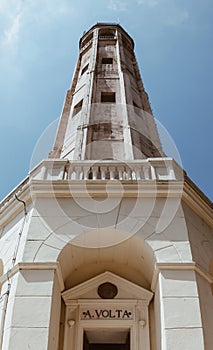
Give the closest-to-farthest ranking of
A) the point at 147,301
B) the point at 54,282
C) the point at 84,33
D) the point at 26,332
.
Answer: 1. the point at 26,332
2. the point at 54,282
3. the point at 147,301
4. the point at 84,33

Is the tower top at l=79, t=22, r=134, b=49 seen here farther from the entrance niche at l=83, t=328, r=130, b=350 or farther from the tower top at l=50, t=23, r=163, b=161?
the entrance niche at l=83, t=328, r=130, b=350

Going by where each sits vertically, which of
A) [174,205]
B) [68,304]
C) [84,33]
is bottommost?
[68,304]

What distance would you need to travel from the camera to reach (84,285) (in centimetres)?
945

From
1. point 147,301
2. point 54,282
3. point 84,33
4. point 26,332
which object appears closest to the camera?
point 26,332

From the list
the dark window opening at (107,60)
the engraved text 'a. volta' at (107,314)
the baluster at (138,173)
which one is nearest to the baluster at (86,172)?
the baluster at (138,173)

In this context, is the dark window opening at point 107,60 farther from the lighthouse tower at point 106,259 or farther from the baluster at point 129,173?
the baluster at point 129,173

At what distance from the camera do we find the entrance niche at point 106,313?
8.70 meters

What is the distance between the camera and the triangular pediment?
30.2ft

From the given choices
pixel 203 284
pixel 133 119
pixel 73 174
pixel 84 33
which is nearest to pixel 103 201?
pixel 73 174

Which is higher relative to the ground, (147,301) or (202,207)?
(202,207)

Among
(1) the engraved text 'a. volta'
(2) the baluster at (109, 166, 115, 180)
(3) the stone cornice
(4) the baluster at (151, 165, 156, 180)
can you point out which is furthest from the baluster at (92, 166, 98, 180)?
(1) the engraved text 'a. volta'

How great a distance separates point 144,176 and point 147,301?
309 centimetres

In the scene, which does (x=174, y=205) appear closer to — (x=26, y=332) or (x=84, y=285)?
(x=84, y=285)

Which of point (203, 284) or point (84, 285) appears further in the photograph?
point (84, 285)
